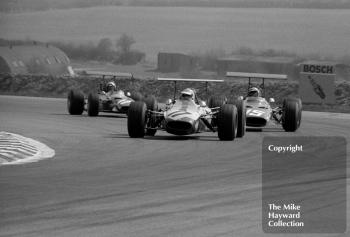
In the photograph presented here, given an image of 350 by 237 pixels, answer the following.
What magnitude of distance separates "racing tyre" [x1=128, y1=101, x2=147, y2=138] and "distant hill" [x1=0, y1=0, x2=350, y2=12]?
67951 millimetres

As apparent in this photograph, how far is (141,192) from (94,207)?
63.9 inches

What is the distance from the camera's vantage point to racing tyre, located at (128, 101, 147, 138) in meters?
22.2

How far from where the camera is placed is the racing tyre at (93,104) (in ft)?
102

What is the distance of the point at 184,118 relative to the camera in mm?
22109

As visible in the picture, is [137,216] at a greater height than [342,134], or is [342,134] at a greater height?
[137,216]

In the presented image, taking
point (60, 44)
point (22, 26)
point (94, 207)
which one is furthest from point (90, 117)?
point (22, 26)

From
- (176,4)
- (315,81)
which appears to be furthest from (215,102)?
(176,4)

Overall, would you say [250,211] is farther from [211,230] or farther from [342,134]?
[342,134]

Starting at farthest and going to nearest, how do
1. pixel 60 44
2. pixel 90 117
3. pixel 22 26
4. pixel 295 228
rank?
pixel 22 26 < pixel 60 44 < pixel 90 117 < pixel 295 228

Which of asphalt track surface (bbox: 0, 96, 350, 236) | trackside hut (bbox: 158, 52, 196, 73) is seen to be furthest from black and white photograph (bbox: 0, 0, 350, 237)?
trackside hut (bbox: 158, 52, 196, 73)

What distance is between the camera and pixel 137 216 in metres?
11.1

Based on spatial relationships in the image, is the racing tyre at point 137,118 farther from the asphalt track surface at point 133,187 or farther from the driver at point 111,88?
the driver at point 111,88

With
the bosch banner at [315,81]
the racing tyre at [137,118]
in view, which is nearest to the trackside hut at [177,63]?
the bosch banner at [315,81]

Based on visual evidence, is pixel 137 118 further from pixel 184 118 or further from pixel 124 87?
pixel 124 87
